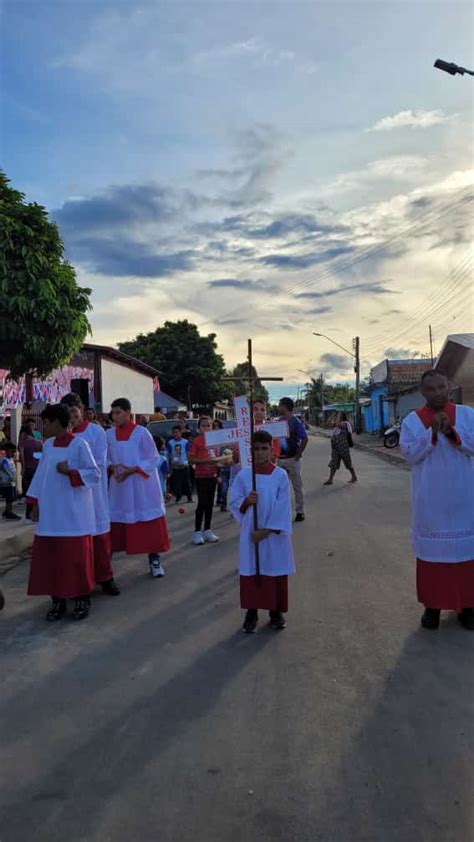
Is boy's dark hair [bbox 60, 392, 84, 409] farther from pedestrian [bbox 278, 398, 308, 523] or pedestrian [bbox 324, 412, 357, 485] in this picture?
pedestrian [bbox 324, 412, 357, 485]

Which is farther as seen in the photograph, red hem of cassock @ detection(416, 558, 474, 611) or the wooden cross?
the wooden cross

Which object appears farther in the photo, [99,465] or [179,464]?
[179,464]

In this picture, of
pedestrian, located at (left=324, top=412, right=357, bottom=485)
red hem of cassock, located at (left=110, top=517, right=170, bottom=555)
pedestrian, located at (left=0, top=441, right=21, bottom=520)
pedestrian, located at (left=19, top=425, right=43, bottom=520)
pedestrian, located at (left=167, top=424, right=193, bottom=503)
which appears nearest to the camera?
red hem of cassock, located at (left=110, top=517, right=170, bottom=555)

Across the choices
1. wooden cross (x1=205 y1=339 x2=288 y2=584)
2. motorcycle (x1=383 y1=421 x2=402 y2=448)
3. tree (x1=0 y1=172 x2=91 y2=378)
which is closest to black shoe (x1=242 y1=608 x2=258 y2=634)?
wooden cross (x1=205 y1=339 x2=288 y2=584)

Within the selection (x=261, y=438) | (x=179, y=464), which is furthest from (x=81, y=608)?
(x=179, y=464)

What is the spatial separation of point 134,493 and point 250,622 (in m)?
2.27

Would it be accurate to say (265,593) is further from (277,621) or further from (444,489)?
(444,489)

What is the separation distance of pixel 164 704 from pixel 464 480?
2705mm

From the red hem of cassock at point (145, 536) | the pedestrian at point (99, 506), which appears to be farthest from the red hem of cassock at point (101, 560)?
the red hem of cassock at point (145, 536)

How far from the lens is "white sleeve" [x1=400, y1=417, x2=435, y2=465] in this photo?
4.86 metres

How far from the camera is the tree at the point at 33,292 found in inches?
328

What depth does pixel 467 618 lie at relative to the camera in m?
4.89

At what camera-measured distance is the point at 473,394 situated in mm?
24453

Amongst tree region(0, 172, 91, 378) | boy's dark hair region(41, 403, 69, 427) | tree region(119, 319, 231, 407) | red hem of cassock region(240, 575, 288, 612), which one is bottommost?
red hem of cassock region(240, 575, 288, 612)
